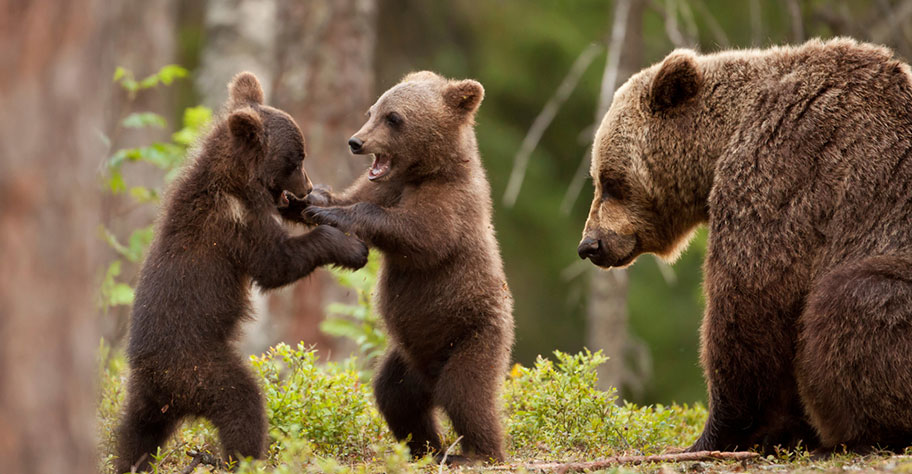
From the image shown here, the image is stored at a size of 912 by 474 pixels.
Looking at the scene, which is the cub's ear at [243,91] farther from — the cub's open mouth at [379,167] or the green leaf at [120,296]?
the green leaf at [120,296]

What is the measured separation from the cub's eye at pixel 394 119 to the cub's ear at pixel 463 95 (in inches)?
15.8

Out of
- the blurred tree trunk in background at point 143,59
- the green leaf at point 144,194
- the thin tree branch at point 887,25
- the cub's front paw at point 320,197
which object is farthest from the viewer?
the blurred tree trunk in background at point 143,59

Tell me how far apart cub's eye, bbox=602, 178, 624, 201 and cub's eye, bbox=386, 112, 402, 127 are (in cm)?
150

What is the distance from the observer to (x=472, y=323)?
660 cm

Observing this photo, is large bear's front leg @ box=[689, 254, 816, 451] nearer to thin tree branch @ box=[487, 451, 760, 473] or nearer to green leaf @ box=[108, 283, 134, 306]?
thin tree branch @ box=[487, 451, 760, 473]

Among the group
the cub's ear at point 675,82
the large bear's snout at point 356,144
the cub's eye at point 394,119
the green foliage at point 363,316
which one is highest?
the cub's ear at point 675,82

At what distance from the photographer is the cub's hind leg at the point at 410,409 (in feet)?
21.8

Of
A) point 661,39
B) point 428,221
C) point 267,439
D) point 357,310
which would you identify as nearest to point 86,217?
point 267,439

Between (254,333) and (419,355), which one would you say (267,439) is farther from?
(254,333)

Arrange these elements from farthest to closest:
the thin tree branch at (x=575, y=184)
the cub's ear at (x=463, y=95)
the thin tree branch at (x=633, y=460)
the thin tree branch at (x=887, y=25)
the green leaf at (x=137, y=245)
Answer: the thin tree branch at (x=887, y=25)
the thin tree branch at (x=575, y=184)
the green leaf at (x=137, y=245)
the cub's ear at (x=463, y=95)
the thin tree branch at (x=633, y=460)

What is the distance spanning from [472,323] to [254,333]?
7.82 m

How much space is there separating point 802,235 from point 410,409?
2.82m

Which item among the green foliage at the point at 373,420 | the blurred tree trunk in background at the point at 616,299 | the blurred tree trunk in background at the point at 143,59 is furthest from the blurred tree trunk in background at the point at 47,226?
the blurred tree trunk in background at the point at 143,59

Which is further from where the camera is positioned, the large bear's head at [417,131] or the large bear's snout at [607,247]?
the large bear's head at [417,131]
